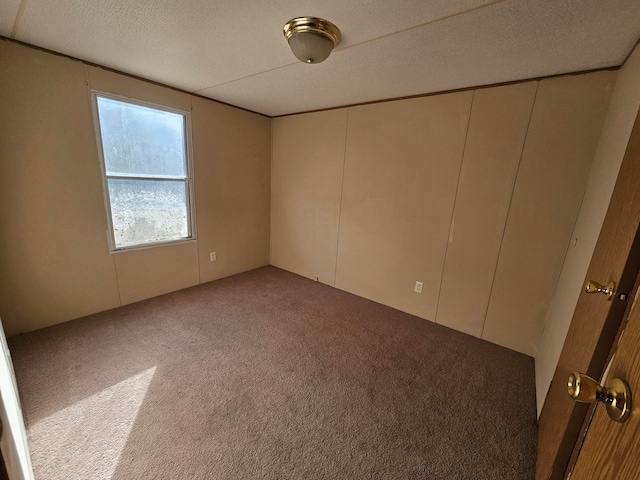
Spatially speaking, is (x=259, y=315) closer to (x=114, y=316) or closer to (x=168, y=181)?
(x=114, y=316)

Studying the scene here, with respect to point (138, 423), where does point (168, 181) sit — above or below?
above

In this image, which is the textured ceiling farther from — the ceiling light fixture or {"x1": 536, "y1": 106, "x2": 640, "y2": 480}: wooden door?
{"x1": 536, "y1": 106, "x2": 640, "y2": 480}: wooden door

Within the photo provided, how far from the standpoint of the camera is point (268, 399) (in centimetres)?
167

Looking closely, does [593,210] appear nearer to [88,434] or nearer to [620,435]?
[620,435]

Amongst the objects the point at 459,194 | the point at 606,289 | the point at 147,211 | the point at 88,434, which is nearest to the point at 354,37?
the point at 459,194

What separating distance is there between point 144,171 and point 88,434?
2216 millimetres

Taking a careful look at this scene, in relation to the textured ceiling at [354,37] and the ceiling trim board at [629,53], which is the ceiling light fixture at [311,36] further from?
the ceiling trim board at [629,53]

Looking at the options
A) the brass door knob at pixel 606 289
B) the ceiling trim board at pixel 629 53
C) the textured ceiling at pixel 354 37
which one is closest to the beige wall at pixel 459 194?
the ceiling trim board at pixel 629 53

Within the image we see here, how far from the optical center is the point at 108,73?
7.43ft

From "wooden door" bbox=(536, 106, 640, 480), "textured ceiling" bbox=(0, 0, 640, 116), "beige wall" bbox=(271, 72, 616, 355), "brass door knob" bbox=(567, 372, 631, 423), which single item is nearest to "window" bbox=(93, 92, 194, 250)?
"textured ceiling" bbox=(0, 0, 640, 116)

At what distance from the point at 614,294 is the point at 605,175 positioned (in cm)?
114

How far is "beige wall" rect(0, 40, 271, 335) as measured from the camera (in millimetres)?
1946

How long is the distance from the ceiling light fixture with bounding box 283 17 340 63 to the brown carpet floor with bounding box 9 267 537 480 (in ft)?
6.97

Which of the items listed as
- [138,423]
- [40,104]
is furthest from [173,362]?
[40,104]
